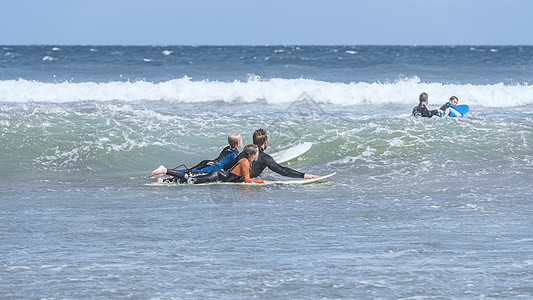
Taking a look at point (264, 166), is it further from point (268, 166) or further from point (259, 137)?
point (259, 137)

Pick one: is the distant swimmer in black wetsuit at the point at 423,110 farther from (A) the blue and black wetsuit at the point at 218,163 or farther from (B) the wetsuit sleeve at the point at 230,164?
(B) the wetsuit sleeve at the point at 230,164

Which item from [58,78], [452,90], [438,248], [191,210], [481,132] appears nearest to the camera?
[438,248]

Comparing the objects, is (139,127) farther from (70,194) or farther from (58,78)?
(58,78)

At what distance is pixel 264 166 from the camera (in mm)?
9523

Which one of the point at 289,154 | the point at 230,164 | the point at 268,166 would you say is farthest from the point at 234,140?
the point at 289,154

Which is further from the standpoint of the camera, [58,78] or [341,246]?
[58,78]

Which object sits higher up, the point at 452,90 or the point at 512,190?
the point at 452,90

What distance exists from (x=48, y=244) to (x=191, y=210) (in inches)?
79.9

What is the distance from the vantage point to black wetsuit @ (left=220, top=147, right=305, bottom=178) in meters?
9.20

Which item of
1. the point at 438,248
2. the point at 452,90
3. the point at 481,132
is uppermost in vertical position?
the point at 452,90

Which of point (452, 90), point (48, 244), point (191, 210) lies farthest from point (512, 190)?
point (452, 90)

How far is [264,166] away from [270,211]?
2.25m

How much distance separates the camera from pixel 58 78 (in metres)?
31.4

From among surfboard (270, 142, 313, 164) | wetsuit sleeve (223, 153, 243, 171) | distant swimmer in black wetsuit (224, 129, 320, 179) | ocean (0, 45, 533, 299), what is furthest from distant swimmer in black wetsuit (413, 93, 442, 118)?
wetsuit sleeve (223, 153, 243, 171)
